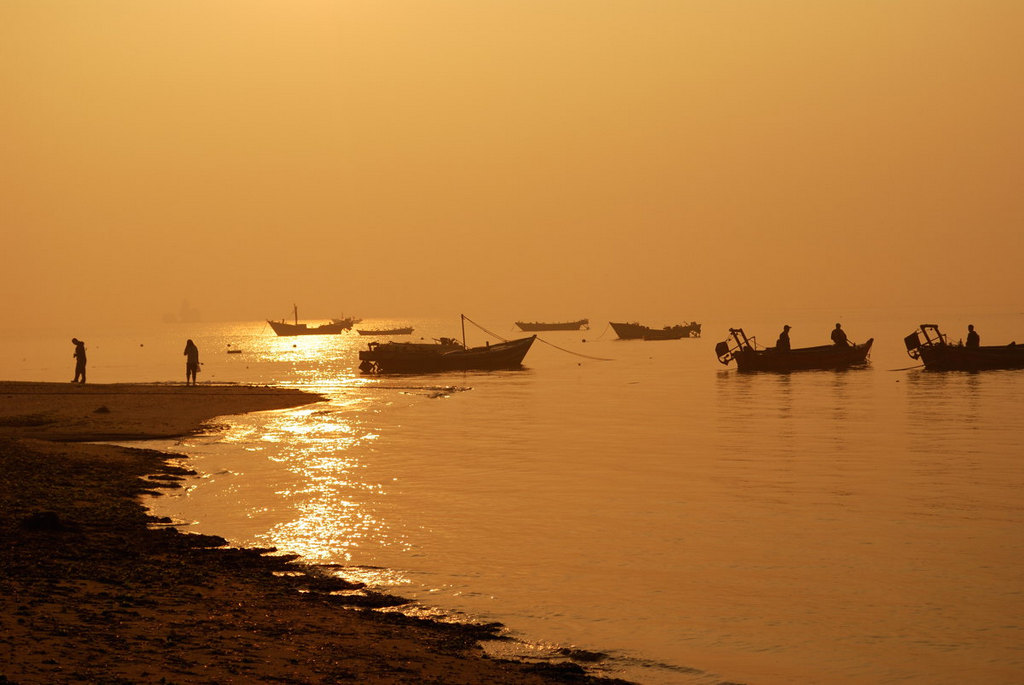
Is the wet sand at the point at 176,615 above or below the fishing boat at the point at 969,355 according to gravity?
below

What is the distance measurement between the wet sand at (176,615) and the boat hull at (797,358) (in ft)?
157

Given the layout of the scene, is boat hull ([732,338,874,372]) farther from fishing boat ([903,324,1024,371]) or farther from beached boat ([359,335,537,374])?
beached boat ([359,335,537,374])

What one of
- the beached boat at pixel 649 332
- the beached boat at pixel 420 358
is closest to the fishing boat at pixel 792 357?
the beached boat at pixel 420 358

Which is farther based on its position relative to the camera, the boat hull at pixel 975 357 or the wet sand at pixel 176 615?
the boat hull at pixel 975 357

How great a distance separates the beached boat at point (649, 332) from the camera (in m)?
157

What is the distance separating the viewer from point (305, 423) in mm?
31000

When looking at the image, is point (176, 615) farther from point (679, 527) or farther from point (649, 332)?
point (649, 332)

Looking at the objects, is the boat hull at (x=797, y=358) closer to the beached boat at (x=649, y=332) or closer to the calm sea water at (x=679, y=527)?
the calm sea water at (x=679, y=527)

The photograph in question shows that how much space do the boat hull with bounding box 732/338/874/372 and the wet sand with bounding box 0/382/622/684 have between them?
157 ft

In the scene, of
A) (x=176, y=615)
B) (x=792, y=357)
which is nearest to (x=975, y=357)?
(x=792, y=357)

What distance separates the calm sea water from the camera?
9.18 meters

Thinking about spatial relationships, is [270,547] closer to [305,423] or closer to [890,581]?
[890,581]

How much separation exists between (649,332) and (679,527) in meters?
145

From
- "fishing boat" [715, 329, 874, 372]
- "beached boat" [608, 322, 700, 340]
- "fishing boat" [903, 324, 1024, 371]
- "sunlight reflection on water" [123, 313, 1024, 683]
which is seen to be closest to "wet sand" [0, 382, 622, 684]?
"sunlight reflection on water" [123, 313, 1024, 683]
